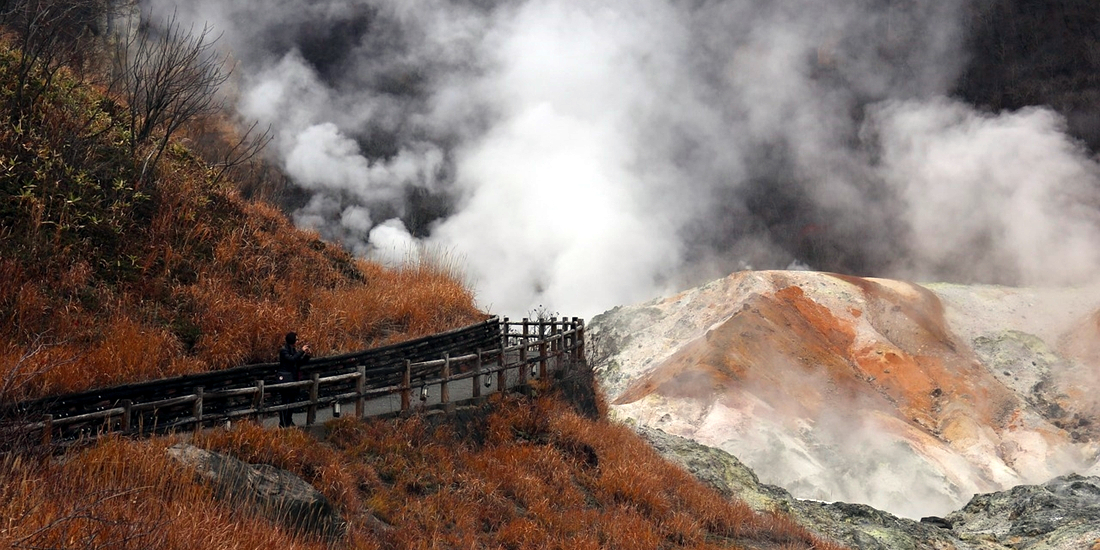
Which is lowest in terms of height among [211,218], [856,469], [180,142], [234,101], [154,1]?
[856,469]

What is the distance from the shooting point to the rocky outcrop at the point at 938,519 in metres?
16.8

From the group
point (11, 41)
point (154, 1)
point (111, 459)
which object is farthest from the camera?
point (154, 1)

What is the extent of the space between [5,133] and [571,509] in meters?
9.08

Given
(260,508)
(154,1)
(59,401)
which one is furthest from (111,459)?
(154,1)

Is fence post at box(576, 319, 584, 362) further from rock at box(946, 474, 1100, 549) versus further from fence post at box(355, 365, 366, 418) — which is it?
rock at box(946, 474, 1100, 549)

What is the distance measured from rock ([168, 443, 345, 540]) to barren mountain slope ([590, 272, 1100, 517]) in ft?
77.7

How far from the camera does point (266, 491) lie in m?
6.68

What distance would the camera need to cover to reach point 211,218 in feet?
42.9

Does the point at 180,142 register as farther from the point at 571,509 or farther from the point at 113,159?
the point at 571,509

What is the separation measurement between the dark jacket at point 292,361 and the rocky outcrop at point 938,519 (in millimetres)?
9551

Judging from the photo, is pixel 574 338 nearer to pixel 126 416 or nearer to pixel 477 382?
pixel 477 382

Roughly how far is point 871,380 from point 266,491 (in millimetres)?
35128

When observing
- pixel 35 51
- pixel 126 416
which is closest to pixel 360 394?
pixel 126 416

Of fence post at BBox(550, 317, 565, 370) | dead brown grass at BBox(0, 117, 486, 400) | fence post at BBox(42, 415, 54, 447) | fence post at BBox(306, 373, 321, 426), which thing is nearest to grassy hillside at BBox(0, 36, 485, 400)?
dead brown grass at BBox(0, 117, 486, 400)
